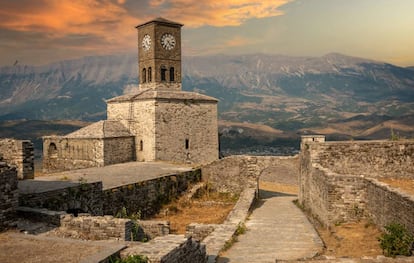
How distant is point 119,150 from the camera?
96.6 feet

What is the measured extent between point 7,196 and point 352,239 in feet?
31.4

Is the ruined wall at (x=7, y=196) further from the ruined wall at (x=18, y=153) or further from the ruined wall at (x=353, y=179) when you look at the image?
the ruined wall at (x=353, y=179)

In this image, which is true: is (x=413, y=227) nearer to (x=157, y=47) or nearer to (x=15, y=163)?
(x=15, y=163)

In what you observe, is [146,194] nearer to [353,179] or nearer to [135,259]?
[353,179]

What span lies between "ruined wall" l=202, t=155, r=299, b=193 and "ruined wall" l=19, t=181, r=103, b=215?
32.1ft

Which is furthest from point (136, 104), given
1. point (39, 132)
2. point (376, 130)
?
point (376, 130)

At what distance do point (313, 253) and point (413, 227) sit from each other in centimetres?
256

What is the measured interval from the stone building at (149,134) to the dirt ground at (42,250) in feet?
63.6

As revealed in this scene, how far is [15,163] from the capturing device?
17.1 meters

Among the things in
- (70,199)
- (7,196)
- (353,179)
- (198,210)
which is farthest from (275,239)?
(198,210)

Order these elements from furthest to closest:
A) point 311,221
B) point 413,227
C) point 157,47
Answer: point 157,47, point 311,221, point 413,227

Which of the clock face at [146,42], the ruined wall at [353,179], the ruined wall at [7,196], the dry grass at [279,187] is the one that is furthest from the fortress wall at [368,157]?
the clock face at [146,42]

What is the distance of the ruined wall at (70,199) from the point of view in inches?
510

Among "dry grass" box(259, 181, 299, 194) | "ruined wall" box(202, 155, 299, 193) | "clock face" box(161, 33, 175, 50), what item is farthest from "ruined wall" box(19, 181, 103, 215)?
"clock face" box(161, 33, 175, 50)
